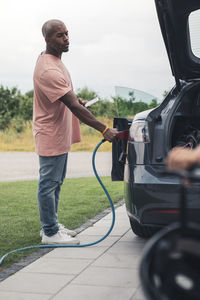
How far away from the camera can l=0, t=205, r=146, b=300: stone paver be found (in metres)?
3.10

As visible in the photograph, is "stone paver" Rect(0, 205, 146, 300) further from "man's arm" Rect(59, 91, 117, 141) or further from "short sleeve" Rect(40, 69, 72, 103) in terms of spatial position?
"short sleeve" Rect(40, 69, 72, 103)

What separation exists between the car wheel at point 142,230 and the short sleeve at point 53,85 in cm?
129

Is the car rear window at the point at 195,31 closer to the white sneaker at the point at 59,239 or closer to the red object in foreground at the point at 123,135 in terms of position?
the red object in foreground at the point at 123,135

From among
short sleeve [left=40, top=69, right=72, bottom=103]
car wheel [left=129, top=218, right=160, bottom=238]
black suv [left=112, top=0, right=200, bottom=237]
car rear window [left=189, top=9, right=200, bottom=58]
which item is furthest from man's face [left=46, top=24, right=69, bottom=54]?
car wheel [left=129, top=218, right=160, bottom=238]

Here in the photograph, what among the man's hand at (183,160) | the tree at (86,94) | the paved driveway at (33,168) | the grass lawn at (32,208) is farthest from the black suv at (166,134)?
the tree at (86,94)

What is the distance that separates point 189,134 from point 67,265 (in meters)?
1.48

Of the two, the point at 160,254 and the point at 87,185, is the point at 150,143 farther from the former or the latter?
the point at 87,185

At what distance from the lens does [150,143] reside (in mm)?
3787

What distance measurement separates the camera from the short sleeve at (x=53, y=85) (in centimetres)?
418

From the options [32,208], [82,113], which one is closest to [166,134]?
[82,113]

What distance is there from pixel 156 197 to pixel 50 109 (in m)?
1.35

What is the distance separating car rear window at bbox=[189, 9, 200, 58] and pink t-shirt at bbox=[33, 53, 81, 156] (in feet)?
3.74

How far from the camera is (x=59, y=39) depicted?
4.32 metres

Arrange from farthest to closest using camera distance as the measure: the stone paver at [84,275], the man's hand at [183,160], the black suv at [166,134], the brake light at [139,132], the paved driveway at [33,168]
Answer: the paved driveway at [33,168], the brake light at [139,132], the black suv at [166,134], the stone paver at [84,275], the man's hand at [183,160]
